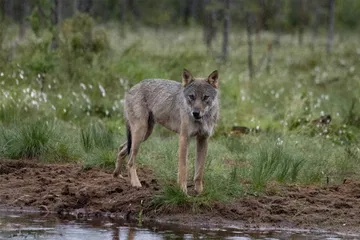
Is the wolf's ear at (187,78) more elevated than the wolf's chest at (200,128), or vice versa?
the wolf's ear at (187,78)

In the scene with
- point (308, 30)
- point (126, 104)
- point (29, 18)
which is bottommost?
point (126, 104)

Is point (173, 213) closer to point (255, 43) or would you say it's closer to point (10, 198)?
point (10, 198)

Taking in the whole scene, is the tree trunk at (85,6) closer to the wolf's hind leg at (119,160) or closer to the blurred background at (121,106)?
the blurred background at (121,106)

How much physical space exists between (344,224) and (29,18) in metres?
12.5

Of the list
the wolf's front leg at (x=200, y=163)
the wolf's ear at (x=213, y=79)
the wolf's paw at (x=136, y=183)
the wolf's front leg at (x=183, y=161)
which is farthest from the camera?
the wolf's paw at (x=136, y=183)

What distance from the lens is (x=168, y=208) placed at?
35.4 feet

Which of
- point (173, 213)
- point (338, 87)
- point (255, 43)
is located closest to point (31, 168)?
point (173, 213)

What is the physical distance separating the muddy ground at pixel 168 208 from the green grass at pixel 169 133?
0.24 meters

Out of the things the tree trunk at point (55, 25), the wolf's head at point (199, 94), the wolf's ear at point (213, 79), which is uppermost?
the tree trunk at point (55, 25)

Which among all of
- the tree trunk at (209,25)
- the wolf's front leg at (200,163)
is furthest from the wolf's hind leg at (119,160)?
the tree trunk at (209,25)

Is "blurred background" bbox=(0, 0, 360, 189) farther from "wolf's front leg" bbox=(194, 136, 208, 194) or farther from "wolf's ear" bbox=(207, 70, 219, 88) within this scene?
"wolf's ear" bbox=(207, 70, 219, 88)

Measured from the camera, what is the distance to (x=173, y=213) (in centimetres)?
1077

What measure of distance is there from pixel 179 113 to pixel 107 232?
223 cm

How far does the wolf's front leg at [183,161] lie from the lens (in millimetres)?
10992
